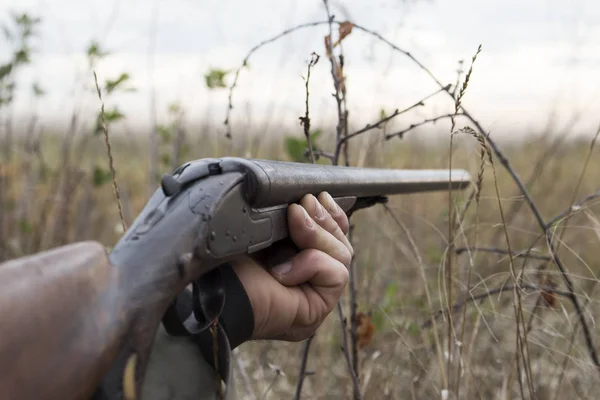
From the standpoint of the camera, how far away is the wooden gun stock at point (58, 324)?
2.31 ft

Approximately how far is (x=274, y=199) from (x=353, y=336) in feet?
2.78

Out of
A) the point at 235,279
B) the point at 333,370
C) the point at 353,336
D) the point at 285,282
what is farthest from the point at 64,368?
the point at 333,370

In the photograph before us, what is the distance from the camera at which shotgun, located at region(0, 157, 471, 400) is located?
28.5 inches

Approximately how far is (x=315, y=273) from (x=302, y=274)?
33 mm

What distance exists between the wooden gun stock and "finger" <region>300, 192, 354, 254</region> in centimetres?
58

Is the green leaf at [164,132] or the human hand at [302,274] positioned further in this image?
the green leaf at [164,132]

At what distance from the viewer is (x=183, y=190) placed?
1.03 metres

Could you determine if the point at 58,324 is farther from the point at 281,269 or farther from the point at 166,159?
the point at 166,159

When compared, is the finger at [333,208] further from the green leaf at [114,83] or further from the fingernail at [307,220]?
the green leaf at [114,83]

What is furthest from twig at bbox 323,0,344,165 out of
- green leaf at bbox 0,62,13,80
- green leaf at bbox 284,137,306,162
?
green leaf at bbox 0,62,13,80

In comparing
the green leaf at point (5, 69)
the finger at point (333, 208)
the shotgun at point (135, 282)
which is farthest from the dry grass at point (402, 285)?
the shotgun at point (135, 282)

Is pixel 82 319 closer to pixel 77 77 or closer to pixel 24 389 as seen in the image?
pixel 24 389

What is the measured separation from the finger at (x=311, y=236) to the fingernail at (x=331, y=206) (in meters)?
0.06

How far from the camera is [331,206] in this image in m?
1.43
